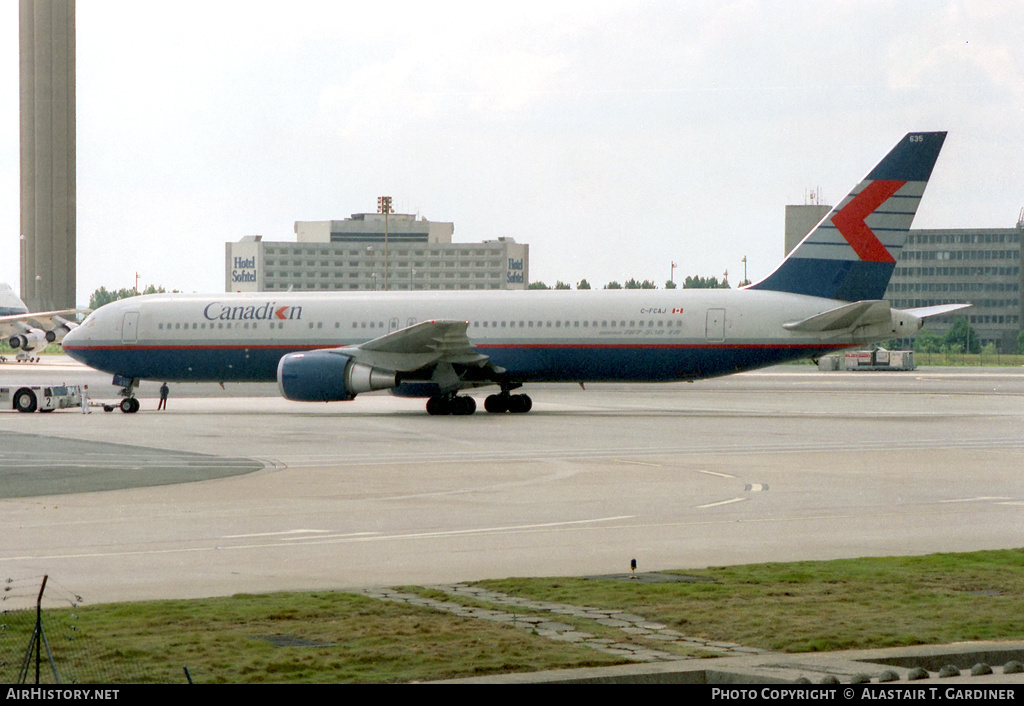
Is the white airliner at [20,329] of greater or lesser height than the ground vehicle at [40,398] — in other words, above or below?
above

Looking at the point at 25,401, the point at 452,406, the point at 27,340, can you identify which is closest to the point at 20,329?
the point at 27,340

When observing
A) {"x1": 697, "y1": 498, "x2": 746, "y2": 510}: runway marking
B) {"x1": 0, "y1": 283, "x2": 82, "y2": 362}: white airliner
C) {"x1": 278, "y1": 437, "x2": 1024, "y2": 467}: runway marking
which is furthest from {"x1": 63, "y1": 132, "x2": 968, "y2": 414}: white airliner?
{"x1": 0, "y1": 283, "x2": 82, "y2": 362}: white airliner

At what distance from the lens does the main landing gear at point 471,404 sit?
4050 cm

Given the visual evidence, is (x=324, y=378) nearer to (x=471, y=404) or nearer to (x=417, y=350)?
(x=417, y=350)

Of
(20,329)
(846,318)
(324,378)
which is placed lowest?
(324,378)

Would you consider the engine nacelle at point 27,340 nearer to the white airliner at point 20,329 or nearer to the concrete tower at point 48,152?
the white airliner at point 20,329

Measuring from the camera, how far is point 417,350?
3978 centimetres

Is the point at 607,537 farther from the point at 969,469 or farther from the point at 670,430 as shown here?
the point at 670,430

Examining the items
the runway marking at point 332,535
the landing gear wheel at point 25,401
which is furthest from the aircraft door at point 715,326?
the runway marking at point 332,535

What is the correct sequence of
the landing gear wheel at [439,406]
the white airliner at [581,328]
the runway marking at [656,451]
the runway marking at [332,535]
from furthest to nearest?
1. the landing gear wheel at [439,406]
2. the white airliner at [581,328]
3. the runway marking at [656,451]
4. the runway marking at [332,535]

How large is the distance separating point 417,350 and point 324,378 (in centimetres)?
296

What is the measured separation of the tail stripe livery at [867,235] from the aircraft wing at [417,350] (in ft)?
33.8

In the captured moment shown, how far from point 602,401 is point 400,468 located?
2705cm

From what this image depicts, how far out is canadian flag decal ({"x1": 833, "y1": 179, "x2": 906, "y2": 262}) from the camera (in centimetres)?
4047
